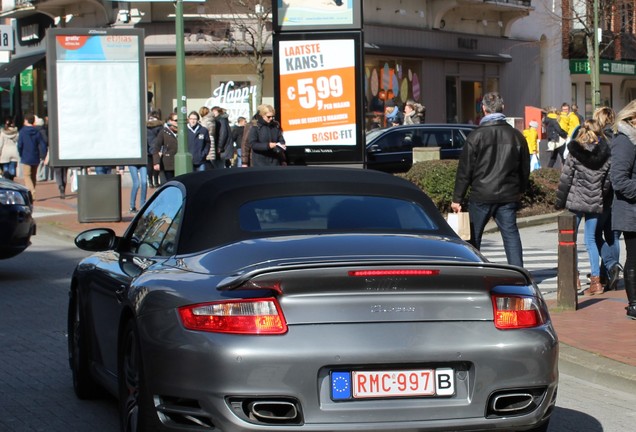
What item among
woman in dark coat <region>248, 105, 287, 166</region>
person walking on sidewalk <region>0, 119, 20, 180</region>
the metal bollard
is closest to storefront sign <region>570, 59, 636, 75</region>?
person walking on sidewalk <region>0, 119, 20, 180</region>

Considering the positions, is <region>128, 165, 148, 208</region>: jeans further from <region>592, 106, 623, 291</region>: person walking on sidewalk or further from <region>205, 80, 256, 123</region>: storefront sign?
<region>205, 80, 256, 123</region>: storefront sign

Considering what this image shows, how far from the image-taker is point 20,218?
44.9ft

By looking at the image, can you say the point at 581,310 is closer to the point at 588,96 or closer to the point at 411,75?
the point at 411,75

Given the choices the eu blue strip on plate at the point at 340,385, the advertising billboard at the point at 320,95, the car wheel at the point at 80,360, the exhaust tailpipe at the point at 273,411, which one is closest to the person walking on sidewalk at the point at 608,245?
the car wheel at the point at 80,360

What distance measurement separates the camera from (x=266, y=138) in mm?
17188

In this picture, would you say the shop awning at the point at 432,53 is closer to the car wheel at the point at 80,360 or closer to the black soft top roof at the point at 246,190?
the car wheel at the point at 80,360

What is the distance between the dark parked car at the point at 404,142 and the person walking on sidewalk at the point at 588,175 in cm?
1374

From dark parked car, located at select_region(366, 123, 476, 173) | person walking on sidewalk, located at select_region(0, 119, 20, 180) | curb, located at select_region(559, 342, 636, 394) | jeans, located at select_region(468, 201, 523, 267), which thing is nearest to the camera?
curb, located at select_region(559, 342, 636, 394)

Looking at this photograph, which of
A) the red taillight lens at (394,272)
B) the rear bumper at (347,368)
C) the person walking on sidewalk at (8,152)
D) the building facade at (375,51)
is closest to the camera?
the rear bumper at (347,368)

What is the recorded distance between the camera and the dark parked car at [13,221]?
13.5m

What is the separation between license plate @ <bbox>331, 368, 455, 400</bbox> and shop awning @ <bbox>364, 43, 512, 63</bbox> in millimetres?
32108

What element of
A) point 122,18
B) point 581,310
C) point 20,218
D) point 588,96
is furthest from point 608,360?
point 588,96

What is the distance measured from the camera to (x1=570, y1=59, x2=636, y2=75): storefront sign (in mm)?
51281

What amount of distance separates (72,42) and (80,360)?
1363cm
